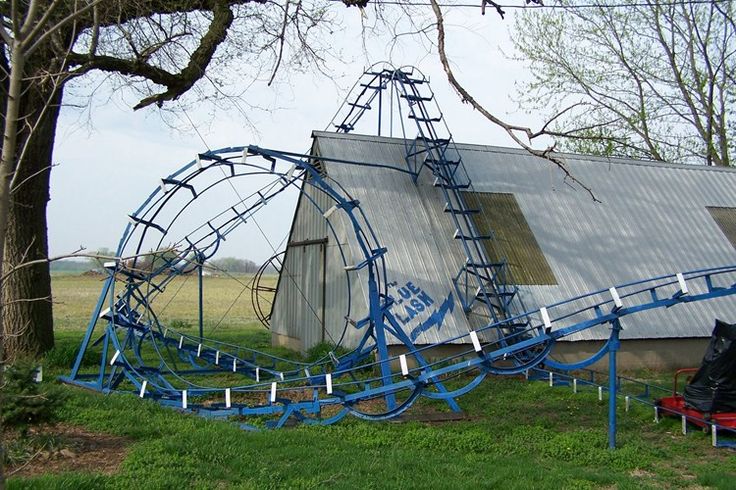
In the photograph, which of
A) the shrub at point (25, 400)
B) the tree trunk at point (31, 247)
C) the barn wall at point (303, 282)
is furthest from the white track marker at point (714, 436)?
the tree trunk at point (31, 247)

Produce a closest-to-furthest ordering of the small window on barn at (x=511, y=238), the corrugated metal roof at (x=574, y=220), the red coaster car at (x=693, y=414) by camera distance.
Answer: the red coaster car at (x=693, y=414), the corrugated metal roof at (x=574, y=220), the small window on barn at (x=511, y=238)

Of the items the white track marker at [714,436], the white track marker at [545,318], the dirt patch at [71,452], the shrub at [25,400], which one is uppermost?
the white track marker at [545,318]

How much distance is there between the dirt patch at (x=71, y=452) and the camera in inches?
286

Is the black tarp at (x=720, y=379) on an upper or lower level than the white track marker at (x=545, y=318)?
lower

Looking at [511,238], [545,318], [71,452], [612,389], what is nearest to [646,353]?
[511,238]

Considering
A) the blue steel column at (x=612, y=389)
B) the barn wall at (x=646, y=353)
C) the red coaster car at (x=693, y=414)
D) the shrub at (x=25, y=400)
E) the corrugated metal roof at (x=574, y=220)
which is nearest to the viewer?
the shrub at (x=25, y=400)

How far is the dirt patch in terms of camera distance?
7254mm

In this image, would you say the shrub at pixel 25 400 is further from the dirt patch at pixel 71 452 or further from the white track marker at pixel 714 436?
the white track marker at pixel 714 436

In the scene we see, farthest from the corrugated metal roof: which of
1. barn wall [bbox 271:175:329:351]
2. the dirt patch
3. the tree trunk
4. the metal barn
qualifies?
the dirt patch

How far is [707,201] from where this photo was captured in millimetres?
20656

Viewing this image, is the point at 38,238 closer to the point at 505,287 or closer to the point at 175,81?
the point at 175,81

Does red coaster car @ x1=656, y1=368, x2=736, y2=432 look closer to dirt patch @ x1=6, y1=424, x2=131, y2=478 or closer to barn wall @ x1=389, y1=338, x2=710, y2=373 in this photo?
barn wall @ x1=389, y1=338, x2=710, y2=373

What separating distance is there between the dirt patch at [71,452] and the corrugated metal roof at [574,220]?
7217mm

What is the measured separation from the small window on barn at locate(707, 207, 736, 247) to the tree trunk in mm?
16761
